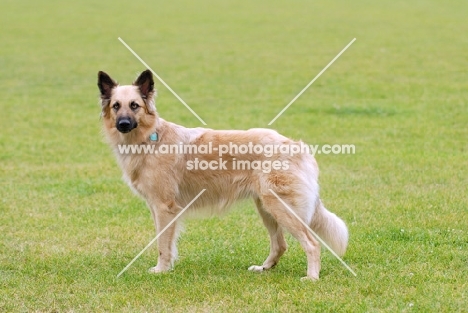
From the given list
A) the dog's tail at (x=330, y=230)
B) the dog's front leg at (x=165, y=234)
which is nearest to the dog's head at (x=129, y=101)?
the dog's front leg at (x=165, y=234)

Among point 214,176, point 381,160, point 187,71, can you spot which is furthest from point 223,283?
point 187,71

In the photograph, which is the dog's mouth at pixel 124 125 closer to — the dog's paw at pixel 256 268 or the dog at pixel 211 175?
the dog at pixel 211 175

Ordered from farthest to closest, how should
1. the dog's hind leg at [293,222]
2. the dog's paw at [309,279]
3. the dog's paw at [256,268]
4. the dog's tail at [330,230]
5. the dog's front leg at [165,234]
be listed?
the dog's front leg at [165,234] → the dog's paw at [256,268] → the dog's tail at [330,230] → the dog's hind leg at [293,222] → the dog's paw at [309,279]

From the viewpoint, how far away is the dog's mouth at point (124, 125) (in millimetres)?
7195

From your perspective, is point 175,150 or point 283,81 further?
point 283,81

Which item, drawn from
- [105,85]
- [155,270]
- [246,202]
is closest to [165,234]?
[155,270]

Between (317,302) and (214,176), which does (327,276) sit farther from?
(214,176)

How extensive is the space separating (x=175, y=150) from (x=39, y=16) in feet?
116

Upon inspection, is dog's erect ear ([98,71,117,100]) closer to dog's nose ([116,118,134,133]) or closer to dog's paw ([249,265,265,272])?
dog's nose ([116,118,134,133])

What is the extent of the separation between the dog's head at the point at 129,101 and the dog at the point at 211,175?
1 centimetres

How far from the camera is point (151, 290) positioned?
6.66 metres

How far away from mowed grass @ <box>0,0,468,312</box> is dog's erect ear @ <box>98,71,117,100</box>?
5.69 ft

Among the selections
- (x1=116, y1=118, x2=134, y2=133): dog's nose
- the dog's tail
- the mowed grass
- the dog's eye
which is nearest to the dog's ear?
the dog's eye

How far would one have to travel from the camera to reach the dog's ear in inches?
292
